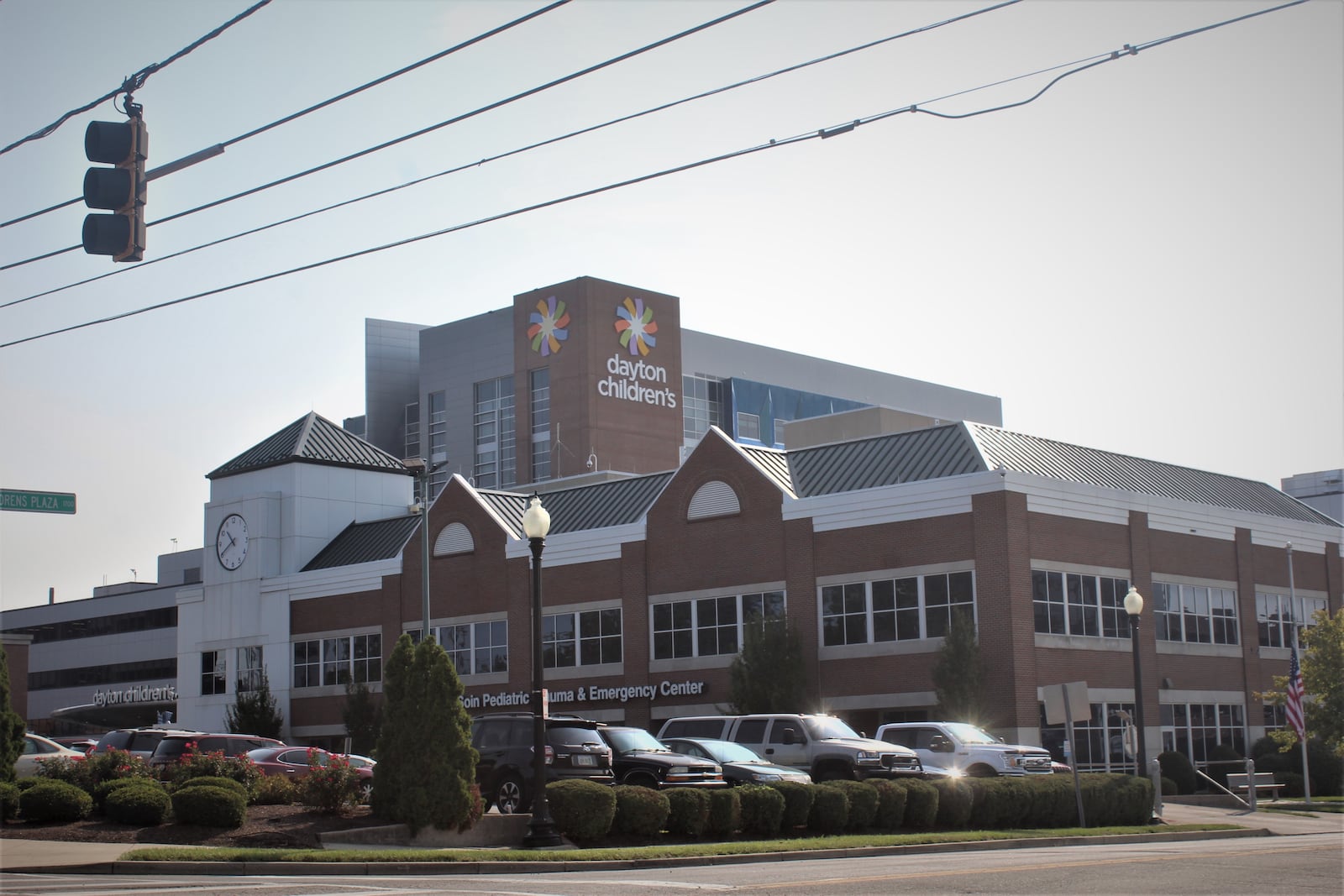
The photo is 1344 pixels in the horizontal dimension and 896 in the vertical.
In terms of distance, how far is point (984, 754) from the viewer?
33.6 metres

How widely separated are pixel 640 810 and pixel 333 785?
5.08 m

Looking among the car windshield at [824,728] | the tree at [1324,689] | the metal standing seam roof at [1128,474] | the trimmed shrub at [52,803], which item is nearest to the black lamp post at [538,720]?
the trimmed shrub at [52,803]

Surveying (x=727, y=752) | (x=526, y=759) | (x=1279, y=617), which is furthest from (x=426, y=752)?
(x=1279, y=617)

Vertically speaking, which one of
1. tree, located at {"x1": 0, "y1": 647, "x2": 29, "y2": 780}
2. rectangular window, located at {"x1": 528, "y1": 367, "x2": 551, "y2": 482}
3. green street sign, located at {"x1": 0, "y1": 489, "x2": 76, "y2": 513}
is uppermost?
rectangular window, located at {"x1": 528, "y1": 367, "x2": 551, "y2": 482}

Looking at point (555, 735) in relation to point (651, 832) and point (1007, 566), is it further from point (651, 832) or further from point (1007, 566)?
point (1007, 566)

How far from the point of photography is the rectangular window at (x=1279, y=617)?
52.9 meters

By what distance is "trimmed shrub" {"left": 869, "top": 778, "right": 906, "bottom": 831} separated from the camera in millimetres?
27875

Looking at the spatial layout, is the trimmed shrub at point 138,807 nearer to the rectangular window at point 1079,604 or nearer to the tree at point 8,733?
the tree at point 8,733

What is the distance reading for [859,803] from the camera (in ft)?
89.9

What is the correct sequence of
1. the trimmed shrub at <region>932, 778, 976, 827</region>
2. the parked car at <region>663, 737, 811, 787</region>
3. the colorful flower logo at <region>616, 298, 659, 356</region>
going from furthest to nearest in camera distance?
the colorful flower logo at <region>616, 298, 659, 356</region> < the parked car at <region>663, 737, 811, 787</region> < the trimmed shrub at <region>932, 778, 976, 827</region>

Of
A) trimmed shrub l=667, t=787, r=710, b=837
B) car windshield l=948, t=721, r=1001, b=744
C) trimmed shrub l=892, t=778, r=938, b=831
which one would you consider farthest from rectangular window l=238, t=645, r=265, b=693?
trimmed shrub l=667, t=787, r=710, b=837

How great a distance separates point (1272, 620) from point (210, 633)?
42.3m

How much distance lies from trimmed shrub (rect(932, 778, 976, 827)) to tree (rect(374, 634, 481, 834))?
934cm

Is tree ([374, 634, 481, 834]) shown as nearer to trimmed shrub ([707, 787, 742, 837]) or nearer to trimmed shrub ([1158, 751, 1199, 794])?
trimmed shrub ([707, 787, 742, 837])
